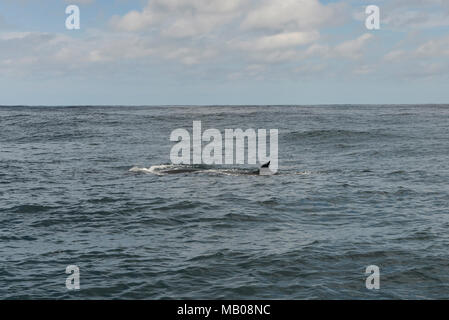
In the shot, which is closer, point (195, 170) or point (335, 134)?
point (195, 170)

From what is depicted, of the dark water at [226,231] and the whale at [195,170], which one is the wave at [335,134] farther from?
the whale at [195,170]

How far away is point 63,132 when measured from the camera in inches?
2554

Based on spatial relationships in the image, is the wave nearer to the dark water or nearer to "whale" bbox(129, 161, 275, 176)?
the dark water

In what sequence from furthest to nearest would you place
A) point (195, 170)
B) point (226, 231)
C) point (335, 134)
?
point (335, 134) < point (195, 170) < point (226, 231)

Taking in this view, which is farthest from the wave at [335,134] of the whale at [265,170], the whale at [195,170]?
the whale at [265,170]

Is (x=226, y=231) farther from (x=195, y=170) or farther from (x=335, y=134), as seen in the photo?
(x=335, y=134)

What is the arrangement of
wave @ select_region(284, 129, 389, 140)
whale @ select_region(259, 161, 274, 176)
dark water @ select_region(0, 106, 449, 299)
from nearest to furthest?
dark water @ select_region(0, 106, 449, 299)
whale @ select_region(259, 161, 274, 176)
wave @ select_region(284, 129, 389, 140)

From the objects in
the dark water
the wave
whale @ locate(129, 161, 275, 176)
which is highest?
the wave

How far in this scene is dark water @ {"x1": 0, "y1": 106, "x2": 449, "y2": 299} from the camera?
13070 millimetres

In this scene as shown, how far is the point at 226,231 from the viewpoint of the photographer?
18109 millimetres

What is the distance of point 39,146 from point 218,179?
2677 centimetres

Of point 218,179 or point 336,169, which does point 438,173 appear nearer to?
point 336,169

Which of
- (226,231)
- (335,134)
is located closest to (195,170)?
(226,231)

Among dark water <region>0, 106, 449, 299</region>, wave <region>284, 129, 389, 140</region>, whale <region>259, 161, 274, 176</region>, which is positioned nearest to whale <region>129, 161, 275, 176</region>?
whale <region>259, 161, 274, 176</region>
